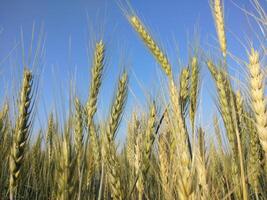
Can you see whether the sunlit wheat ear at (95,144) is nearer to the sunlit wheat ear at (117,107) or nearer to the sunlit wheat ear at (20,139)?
the sunlit wheat ear at (117,107)

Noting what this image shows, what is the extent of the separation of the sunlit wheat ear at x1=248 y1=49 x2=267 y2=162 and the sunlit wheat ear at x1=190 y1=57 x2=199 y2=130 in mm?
475

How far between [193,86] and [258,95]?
62 centimetres

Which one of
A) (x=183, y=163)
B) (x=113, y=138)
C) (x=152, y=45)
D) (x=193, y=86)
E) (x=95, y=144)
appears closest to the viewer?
(x=183, y=163)

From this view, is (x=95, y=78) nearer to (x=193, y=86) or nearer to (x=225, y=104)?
(x=193, y=86)

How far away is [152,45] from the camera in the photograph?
93.0 inches

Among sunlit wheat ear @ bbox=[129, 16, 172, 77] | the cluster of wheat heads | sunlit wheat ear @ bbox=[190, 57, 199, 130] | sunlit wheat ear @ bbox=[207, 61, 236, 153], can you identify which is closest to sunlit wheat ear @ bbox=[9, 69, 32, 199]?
the cluster of wheat heads

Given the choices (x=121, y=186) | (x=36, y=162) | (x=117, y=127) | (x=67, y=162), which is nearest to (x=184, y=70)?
(x=117, y=127)

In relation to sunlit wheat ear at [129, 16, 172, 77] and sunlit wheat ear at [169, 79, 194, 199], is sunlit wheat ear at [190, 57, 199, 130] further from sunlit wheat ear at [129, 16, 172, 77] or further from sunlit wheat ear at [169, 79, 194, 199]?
sunlit wheat ear at [169, 79, 194, 199]

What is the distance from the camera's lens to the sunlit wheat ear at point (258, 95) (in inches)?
78.8

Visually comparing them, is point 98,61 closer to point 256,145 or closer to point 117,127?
point 117,127

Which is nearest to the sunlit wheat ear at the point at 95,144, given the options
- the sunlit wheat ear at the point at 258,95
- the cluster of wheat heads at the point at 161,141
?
the cluster of wheat heads at the point at 161,141

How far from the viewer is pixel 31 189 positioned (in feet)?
12.9

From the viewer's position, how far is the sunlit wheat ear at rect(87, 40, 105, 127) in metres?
2.83

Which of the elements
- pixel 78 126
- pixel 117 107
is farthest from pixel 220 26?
pixel 78 126
